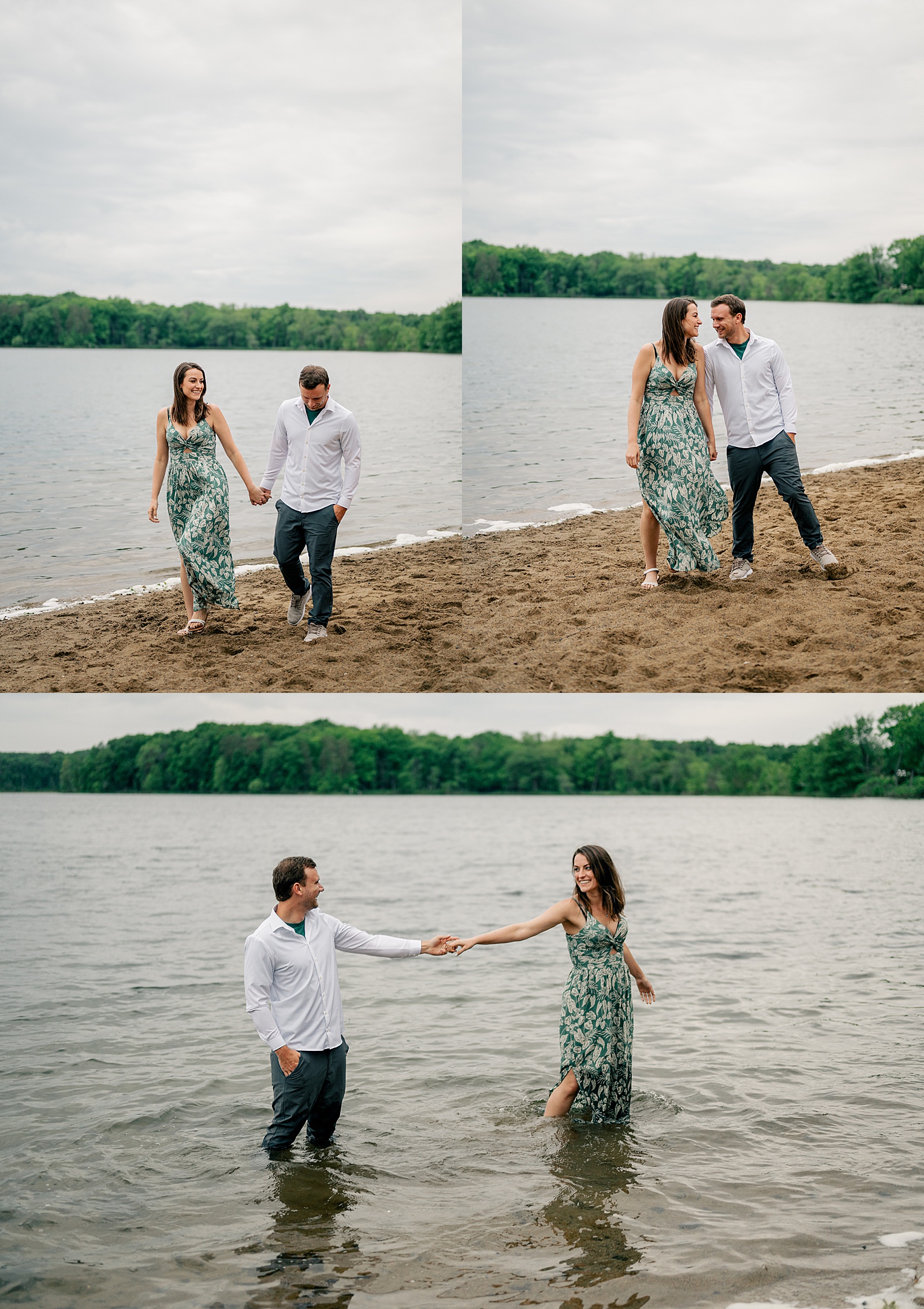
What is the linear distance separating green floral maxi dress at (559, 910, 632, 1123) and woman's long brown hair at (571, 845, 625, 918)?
70 millimetres

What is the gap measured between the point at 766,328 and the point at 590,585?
1022 inches

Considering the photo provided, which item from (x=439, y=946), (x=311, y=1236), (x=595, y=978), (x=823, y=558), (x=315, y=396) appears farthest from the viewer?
(x=823, y=558)

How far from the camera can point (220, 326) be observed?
21.5m

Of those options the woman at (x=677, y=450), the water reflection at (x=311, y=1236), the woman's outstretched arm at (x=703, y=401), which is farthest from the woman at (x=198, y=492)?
the water reflection at (x=311, y=1236)

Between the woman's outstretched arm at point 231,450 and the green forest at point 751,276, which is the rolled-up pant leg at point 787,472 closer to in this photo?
the woman's outstretched arm at point 231,450

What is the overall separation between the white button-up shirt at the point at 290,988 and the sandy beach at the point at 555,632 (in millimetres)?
2966

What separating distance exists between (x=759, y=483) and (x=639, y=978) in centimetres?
452

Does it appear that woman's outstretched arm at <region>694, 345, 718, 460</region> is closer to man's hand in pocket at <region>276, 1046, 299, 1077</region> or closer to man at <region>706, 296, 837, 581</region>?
man at <region>706, 296, 837, 581</region>

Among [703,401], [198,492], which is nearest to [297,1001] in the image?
[198,492]

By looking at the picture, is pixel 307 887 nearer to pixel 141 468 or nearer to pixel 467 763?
pixel 141 468

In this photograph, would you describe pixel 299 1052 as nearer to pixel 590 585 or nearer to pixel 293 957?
pixel 293 957

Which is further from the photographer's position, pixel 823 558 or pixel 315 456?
pixel 823 558

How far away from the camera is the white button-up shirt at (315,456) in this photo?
27.6ft

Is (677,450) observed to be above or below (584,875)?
above
